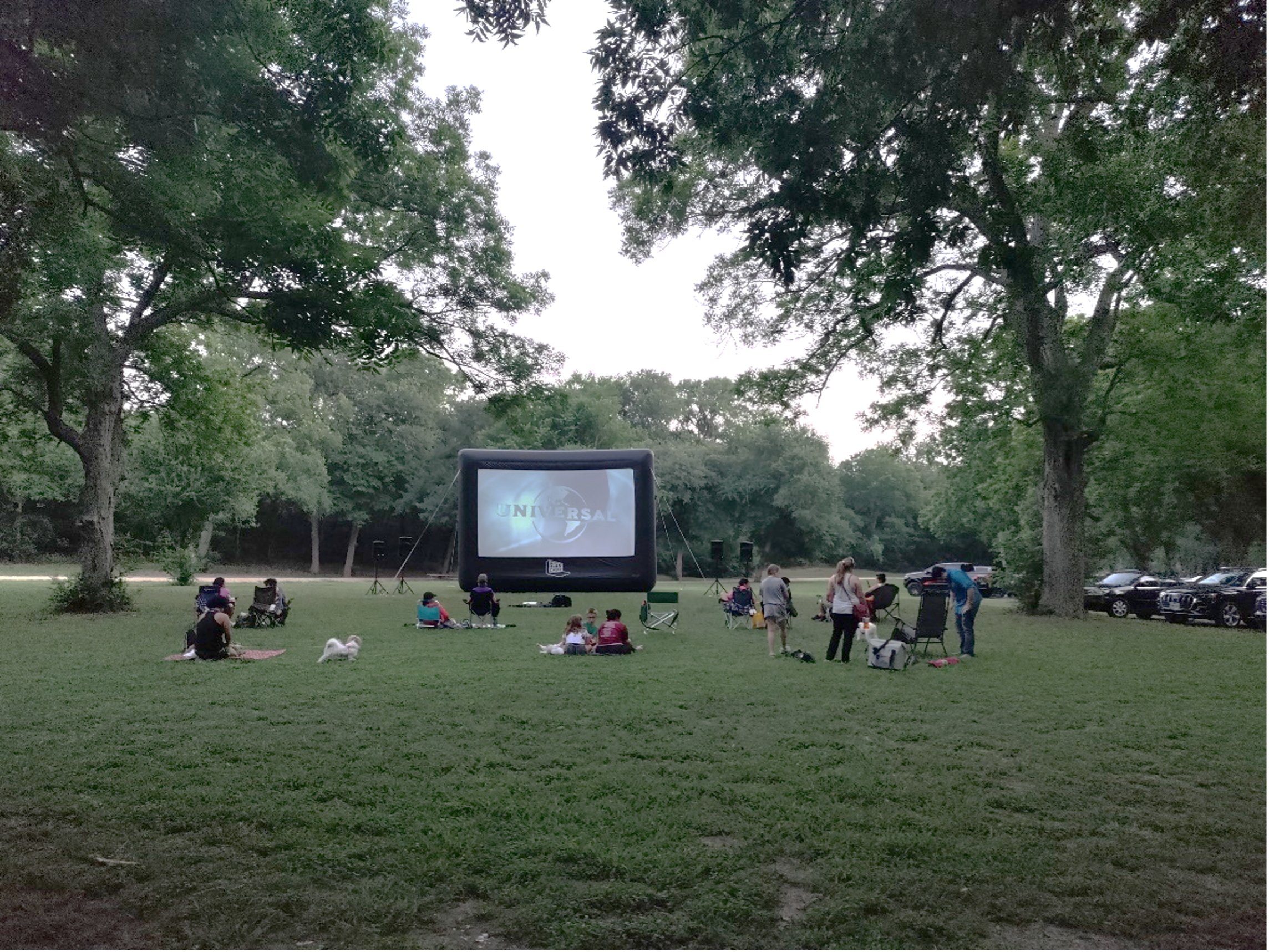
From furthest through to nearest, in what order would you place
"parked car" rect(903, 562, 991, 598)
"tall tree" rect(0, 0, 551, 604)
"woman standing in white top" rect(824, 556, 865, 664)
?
"parked car" rect(903, 562, 991, 598) < "woman standing in white top" rect(824, 556, 865, 664) < "tall tree" rect(0, 0, 551, 604)

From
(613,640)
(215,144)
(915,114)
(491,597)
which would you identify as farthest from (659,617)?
(915,114)

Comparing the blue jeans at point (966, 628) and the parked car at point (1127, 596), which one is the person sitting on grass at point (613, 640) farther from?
the parked car at point (1127, 596)

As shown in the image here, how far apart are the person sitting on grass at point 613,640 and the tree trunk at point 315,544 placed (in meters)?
37.4

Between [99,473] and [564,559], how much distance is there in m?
10.0

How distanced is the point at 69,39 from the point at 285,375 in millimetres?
38609

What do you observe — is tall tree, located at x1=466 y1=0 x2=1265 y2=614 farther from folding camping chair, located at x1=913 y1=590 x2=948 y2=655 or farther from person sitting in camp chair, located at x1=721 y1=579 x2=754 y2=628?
person sitting in camp chair, located at x1=721 y1=579 x2=754 y2=628

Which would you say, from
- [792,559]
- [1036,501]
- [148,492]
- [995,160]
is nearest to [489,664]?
[995,160]

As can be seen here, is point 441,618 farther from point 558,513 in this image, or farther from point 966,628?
point 966,628

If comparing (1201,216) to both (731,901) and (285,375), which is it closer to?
(731,901)

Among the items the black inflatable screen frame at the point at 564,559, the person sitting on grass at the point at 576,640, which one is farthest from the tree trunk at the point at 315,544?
the person sitting on grass at the point at 576,640

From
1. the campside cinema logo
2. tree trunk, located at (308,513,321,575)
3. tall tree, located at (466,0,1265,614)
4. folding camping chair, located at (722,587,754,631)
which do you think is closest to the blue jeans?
folding camping chair, located at (722,587,754,631)

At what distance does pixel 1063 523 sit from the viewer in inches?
739

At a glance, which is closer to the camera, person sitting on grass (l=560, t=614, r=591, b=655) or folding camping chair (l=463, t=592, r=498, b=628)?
person sitting on grass (l=560, t=614, r=591, b=655)

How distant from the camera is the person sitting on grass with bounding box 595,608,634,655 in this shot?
12664mm
